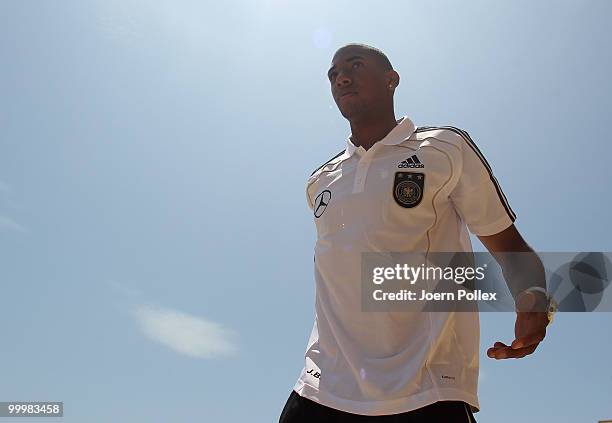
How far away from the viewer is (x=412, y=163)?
4.32m

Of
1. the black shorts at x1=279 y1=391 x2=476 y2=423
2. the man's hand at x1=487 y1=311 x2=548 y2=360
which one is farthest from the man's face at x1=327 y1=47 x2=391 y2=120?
the black shorts at x1=279 y1=391 x2=476 y2=423

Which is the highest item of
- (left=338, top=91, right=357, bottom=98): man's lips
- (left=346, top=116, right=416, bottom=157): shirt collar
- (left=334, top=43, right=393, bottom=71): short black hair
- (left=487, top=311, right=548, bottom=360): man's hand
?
(left=334, top=43, right=393, bottom=71): short black hair

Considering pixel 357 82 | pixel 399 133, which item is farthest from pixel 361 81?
pixel 399 133

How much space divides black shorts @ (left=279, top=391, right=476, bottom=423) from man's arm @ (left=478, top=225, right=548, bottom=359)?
406 millimetres

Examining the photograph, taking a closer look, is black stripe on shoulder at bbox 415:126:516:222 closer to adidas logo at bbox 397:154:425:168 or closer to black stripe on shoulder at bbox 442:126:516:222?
black stripe on shoulder at bbox 442:126:516:222

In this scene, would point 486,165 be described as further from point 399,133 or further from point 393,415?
point 393,415

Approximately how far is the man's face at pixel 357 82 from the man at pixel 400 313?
0.37 meters

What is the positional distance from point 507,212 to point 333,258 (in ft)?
4.38

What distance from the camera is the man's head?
5191 mm

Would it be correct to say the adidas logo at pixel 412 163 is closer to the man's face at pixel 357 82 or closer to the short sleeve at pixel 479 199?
the short sleeve at pixel 479 199

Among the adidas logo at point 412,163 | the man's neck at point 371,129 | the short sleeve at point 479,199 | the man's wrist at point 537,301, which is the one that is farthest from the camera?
the man's neck at point 371,129

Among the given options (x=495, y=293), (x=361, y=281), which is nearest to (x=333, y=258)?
(x=361, y=281)

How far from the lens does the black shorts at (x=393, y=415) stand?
347cm

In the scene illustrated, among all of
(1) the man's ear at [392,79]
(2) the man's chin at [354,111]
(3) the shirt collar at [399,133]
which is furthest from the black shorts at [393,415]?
(1) the man's ear at [392,79]
